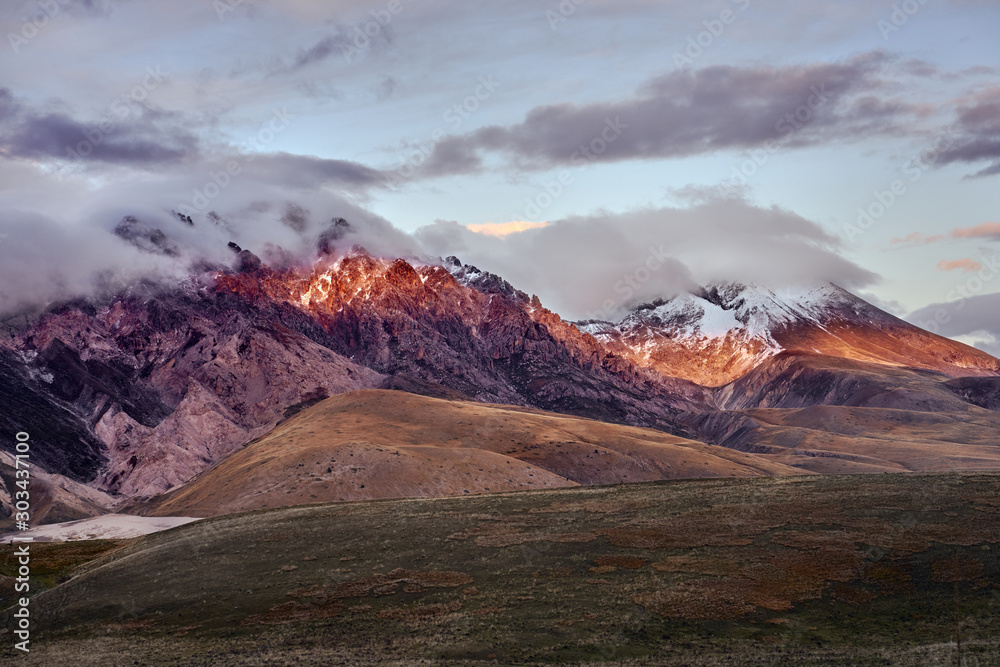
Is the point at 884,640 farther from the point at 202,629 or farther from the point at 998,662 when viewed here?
the point at 202,629

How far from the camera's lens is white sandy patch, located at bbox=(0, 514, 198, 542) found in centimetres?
15012

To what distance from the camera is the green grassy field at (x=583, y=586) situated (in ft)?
151

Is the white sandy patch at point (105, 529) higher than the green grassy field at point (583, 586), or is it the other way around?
the green grassy field at point (583, 586)

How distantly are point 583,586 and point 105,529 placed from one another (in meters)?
128

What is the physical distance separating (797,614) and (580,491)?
143 ft

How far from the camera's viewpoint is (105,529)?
513ft

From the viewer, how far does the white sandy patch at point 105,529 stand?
15012 centimetres

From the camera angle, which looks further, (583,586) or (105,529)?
(105,529)

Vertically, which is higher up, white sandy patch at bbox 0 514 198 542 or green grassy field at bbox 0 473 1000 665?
green grassy field at bbox 0 473 1000 665

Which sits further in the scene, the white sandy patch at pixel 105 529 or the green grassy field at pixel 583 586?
the white sandy patch at pixel 105 529

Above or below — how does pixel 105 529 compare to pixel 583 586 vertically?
below

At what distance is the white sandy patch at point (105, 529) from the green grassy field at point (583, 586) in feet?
254

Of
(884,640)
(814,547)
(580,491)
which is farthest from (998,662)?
(580,491)

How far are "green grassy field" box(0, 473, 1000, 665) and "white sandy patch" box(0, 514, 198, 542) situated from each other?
77417 millimetres
